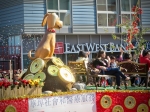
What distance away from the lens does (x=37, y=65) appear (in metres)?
11.0

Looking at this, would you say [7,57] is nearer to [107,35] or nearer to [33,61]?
[107,35]

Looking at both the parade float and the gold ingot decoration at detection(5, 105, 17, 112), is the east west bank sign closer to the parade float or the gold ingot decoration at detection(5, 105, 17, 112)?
the parade float

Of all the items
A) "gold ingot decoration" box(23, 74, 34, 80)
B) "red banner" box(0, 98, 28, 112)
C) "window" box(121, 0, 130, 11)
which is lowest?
"red banner" box(0, 98, 28, 112)

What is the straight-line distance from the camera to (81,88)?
11344 mm

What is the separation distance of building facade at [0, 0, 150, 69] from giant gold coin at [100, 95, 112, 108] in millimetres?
11955

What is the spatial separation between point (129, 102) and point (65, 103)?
6.17ft

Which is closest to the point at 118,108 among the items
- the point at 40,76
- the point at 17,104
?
the point at 40,76

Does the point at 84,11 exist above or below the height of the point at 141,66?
above

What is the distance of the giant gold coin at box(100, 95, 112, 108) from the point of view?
10.6m

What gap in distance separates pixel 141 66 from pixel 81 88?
205 centimetres

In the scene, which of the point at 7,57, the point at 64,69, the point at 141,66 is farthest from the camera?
the point at 7,57

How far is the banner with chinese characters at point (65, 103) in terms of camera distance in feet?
31.2

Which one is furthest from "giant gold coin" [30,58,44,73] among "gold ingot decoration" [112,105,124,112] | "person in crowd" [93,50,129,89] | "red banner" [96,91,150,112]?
"person in crowd" [93,50,129,89]

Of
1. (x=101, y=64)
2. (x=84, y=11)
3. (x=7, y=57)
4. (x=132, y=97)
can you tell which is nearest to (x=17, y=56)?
(x=7, y=57)
